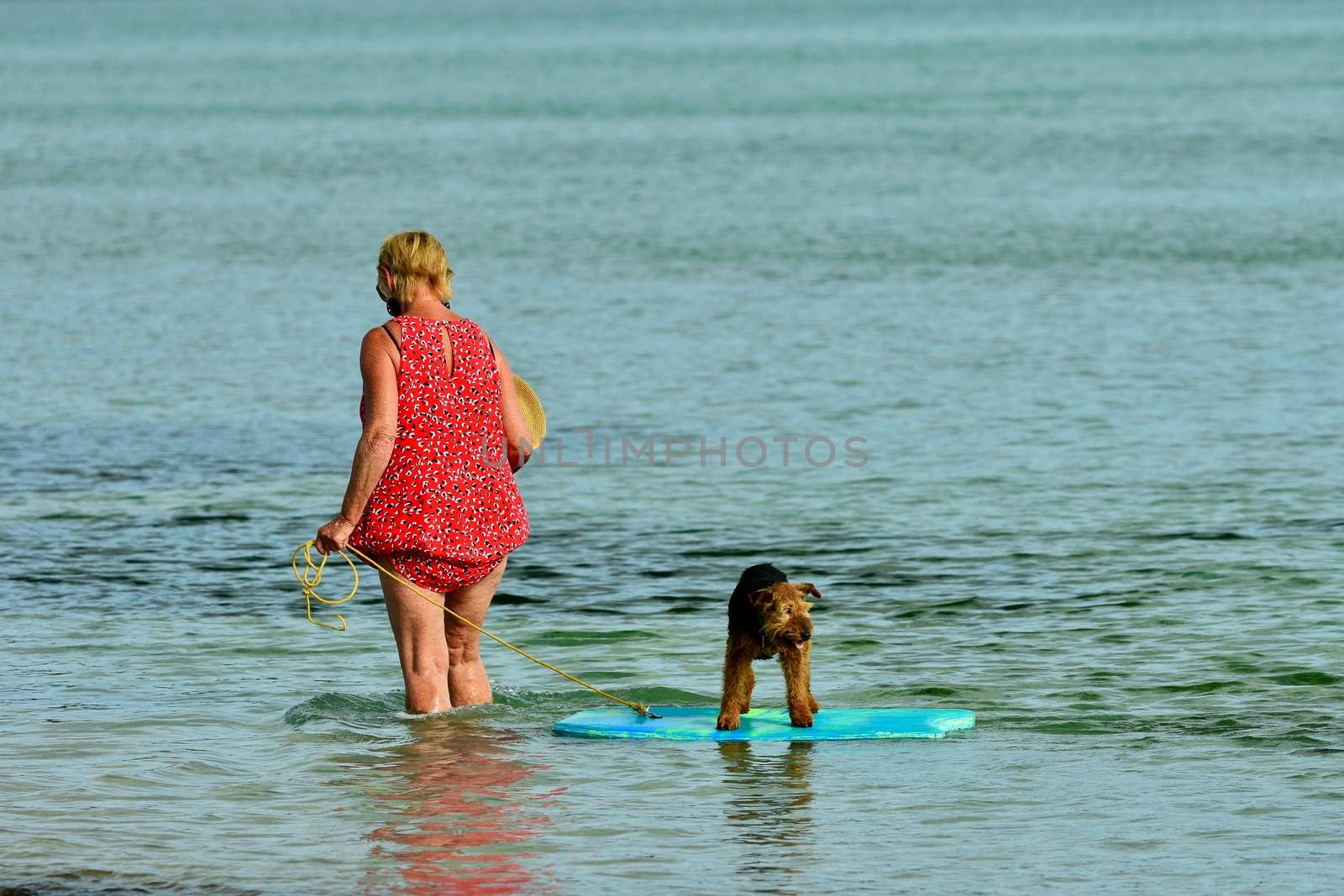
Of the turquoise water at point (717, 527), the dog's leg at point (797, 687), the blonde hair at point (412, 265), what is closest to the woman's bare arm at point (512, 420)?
the blonde hair at point (412, 265)

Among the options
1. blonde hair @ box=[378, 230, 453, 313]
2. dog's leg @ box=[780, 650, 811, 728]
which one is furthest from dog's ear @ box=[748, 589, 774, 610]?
blonde hair @ box=[378, 230, 453, 313]

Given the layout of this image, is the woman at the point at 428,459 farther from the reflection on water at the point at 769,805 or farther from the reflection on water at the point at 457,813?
the reflection on water at the point at 769,805

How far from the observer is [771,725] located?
7.39 meters

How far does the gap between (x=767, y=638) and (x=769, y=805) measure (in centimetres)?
61

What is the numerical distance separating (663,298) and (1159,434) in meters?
9.79

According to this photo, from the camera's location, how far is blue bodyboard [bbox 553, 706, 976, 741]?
7.30 meters

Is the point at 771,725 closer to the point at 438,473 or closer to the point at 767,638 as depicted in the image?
the point at 767,638

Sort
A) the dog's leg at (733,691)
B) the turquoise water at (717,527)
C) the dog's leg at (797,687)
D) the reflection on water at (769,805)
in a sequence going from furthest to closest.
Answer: the dog's leg at (733,691) → the dog's leg at (797,687) → the turquoise water at (717,527) → the reflection on water at (769,805)

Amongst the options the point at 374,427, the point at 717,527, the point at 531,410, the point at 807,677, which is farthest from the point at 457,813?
the point at 717,527

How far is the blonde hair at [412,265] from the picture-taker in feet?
22.7

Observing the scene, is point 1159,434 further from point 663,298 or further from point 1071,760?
point 663,298

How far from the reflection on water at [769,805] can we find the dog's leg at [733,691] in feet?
0.26

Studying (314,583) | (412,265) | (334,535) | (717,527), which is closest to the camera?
(334,535)

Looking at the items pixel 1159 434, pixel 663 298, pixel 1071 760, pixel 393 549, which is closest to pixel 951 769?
pixel 1071 760
